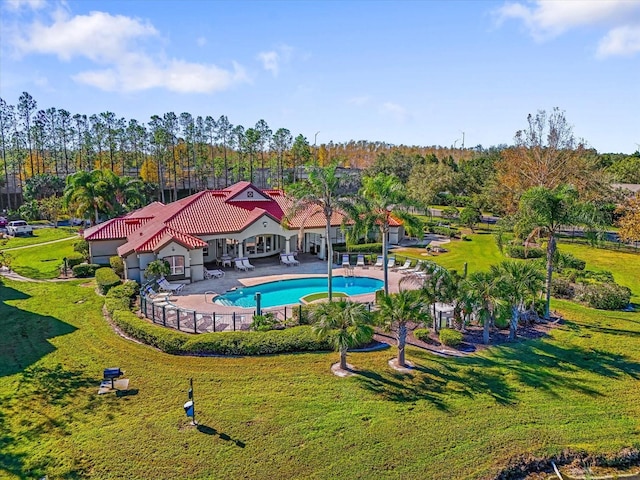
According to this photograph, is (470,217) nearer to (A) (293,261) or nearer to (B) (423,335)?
(A) (293,261)

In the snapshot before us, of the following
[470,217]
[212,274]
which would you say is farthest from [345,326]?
[470,217]

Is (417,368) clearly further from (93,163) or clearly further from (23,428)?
(93,163)

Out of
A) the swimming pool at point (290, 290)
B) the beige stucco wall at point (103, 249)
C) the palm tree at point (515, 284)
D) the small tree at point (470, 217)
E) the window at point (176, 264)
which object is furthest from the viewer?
the small tree at point (470, 217)

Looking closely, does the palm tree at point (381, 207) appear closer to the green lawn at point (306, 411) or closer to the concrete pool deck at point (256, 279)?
the concrete pool deck at point (256, 279)

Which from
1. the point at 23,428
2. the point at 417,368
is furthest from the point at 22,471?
the point at 417,368

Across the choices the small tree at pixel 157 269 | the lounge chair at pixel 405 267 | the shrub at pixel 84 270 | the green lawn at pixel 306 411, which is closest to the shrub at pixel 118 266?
the shrub at pixel 84 270

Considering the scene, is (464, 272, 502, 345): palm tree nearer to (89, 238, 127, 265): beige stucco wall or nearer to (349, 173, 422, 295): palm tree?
(349, 173, 422, 295): palm tree

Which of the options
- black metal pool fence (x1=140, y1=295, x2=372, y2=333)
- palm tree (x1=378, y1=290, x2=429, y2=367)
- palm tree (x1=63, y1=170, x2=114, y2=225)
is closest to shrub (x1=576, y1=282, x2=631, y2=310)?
black metal pool fence (x1=140, y1=295, x2=372, y2=333)
